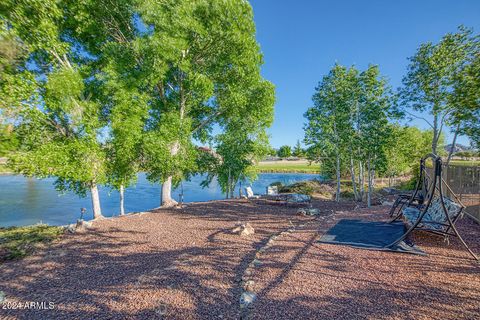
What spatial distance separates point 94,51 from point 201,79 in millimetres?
4666

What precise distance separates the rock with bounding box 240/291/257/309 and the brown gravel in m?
0.08

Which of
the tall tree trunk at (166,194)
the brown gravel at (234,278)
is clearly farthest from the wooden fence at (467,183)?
the tall tree trunk at (166,194)

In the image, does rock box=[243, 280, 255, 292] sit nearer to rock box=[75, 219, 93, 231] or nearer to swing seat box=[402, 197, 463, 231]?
→ swing seat box=[402, 197, 463, 231]

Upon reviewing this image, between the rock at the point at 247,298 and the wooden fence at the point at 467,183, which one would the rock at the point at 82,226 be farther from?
the wooden fence at the point at 467,183

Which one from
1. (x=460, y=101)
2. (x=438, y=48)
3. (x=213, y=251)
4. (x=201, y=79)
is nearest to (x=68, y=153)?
(x=201, y=79)

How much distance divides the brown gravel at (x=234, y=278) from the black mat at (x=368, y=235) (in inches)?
10.3

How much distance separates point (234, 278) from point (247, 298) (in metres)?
0.63

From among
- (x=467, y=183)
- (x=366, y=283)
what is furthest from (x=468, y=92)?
(x=366, y=283)

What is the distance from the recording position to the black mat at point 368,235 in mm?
4523

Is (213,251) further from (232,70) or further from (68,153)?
(232,70)

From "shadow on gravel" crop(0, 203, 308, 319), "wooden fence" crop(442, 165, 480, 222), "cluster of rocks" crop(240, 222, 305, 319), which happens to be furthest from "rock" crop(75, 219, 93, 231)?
"wooden fence" crop(442, 165, 480, 222)

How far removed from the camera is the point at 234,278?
356 centimetres

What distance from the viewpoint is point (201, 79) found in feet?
29.8

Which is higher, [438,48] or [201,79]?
[438,48]
